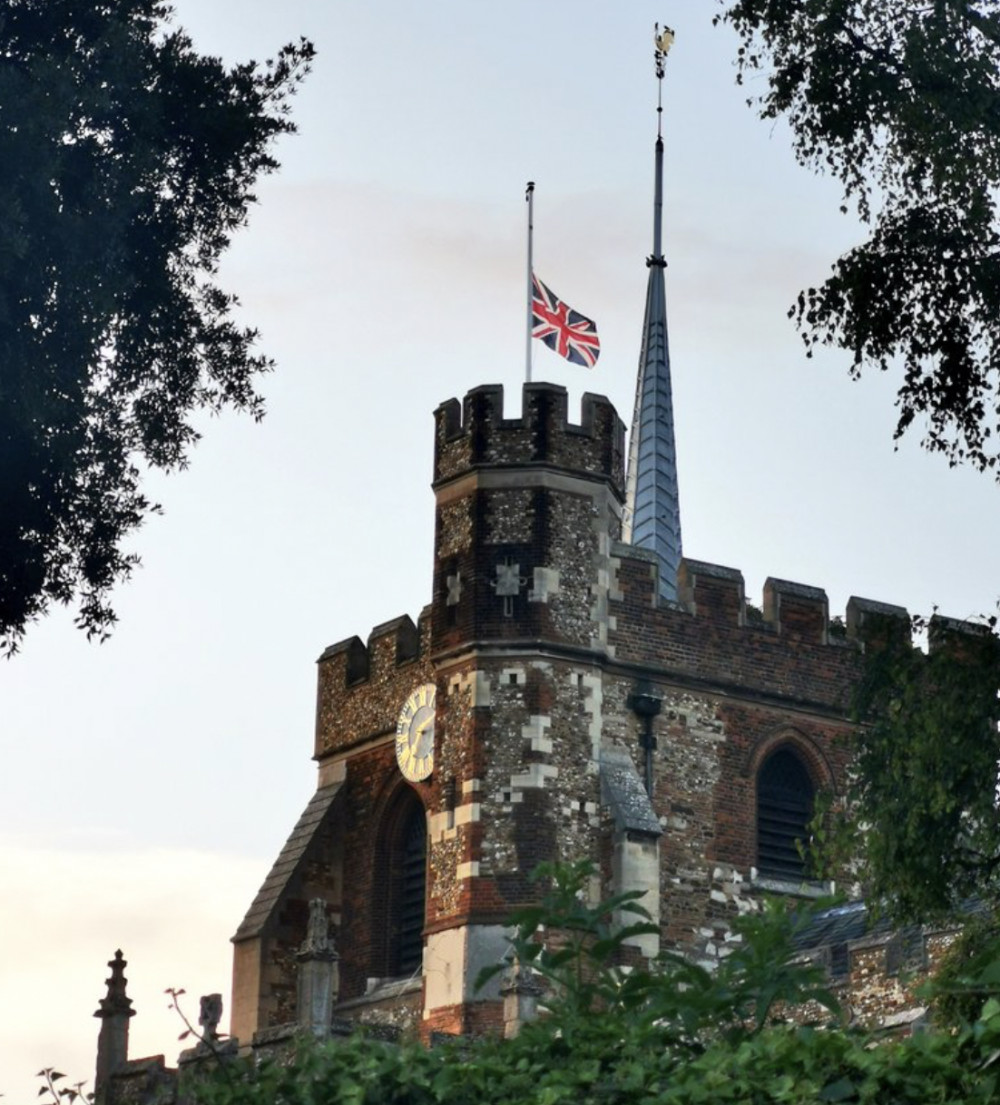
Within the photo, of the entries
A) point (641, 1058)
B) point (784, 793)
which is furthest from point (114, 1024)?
point (641, 1058)

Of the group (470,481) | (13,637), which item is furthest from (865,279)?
(470,481)

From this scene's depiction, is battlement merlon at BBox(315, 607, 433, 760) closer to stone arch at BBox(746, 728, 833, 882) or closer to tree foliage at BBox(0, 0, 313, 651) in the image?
stone arch at BBox(746, 728, 833, 882)

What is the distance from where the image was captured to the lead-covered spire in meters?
44.4

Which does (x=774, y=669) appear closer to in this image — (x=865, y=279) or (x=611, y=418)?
(x=611, y=418)

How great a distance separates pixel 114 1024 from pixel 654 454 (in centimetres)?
1652

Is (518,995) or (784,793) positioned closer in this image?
(518,995)

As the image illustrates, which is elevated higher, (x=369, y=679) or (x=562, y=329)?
(x=562, y=329)

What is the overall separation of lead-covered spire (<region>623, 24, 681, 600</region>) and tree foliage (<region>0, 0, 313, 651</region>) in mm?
23791

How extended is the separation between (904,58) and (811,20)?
30.7 inches

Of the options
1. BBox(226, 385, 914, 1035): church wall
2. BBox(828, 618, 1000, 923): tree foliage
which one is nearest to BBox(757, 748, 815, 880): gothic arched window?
BBox(226, 385, 914, 1035): church wall

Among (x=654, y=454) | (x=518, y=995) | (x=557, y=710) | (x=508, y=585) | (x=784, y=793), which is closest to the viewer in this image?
(x=518, y=995)

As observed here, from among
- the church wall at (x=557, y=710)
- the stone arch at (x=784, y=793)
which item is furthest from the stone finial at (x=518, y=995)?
the stone arch at (x=784, y=793)

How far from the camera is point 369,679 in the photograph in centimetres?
3762

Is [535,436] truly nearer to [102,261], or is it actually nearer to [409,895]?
[409,895]
